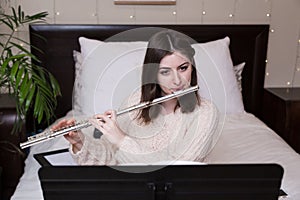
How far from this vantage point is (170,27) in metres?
2.60

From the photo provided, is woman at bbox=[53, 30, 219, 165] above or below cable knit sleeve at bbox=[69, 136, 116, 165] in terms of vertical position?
above

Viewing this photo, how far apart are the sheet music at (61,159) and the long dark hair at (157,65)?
1.00 feet

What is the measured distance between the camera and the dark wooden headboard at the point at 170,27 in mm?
2551

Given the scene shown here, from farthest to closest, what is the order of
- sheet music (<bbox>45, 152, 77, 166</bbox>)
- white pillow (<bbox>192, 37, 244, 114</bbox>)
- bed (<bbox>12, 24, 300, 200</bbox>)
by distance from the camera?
white pillow (<bbox>192, 37, 244, 114</bbox>) < bed (<bbox>12, 24, 300, 200</bbox>) < sheet music (<bbox>45, 152, 77, 166</bbox>)

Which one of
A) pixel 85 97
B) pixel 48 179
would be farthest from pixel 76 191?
pixel 85 97

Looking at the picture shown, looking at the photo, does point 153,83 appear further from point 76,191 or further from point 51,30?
point 51,30

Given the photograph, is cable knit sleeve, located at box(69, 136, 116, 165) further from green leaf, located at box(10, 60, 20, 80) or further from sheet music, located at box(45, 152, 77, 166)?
green leaf, located at box(10, 60, 20, 80)

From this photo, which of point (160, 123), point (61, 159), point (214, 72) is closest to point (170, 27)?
point (214, 72)

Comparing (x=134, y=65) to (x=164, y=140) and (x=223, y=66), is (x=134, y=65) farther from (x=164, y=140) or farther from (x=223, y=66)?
(x=164, y=140)

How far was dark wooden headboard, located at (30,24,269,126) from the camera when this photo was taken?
8.37ft

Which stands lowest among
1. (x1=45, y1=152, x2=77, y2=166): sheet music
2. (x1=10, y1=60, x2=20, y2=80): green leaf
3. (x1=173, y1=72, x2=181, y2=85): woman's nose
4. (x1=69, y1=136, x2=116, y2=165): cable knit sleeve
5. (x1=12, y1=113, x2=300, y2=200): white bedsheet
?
(x1=12, y1=113, x2=300, y2=200): white bedsheet

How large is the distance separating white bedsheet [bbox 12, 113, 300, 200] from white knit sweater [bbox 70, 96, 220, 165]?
0.60 feet

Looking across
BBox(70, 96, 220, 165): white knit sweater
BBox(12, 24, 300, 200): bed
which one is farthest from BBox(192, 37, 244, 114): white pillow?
BBox(70, 96, 220, 165): white knit sweater

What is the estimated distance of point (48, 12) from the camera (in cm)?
259
